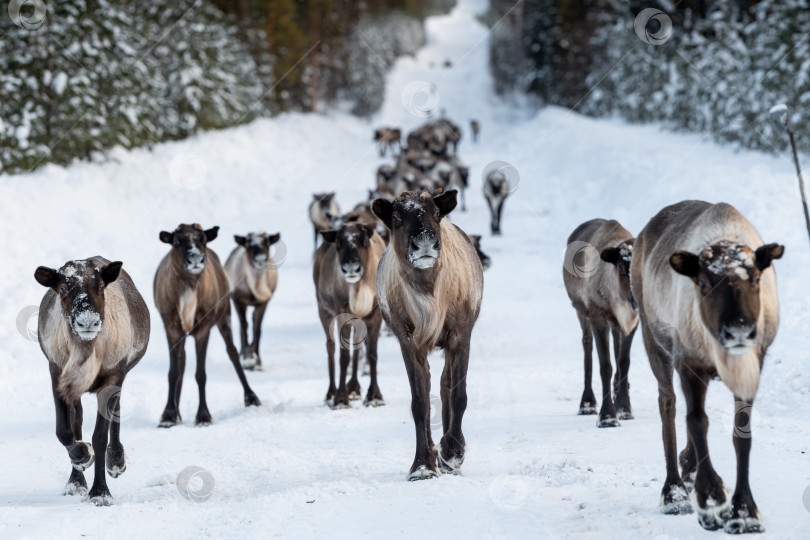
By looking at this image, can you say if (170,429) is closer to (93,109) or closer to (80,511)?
(80,511)

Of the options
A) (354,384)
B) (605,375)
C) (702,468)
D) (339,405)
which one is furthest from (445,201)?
(354,384)

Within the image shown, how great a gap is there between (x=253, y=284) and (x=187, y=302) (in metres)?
3.01

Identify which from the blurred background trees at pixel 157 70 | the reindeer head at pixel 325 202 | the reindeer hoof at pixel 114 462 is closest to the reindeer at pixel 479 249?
the reindeer head at pixel 325 202

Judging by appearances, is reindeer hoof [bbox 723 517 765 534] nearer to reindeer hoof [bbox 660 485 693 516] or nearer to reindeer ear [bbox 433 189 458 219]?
reindeer hoof [bbox 660 485 693 516]

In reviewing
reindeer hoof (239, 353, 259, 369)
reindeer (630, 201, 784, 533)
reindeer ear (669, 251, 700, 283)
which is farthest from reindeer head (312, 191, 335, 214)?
reindeer ear (669, 251, 700, 283)

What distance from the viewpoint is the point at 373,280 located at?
35.7 feet

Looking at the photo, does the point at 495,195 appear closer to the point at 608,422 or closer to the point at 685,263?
the point at 608,422

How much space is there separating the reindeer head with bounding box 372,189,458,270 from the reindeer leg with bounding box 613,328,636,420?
9.94 feet

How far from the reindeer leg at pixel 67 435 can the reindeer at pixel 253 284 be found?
5.87 m

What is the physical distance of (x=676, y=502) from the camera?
5215mm

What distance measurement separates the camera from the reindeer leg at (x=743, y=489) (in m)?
4.64

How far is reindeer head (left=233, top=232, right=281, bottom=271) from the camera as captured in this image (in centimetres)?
1290

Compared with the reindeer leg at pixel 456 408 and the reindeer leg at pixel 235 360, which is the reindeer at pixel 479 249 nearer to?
the reindeer leg at pixel 235 360

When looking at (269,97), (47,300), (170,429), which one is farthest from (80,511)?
(269,97)
